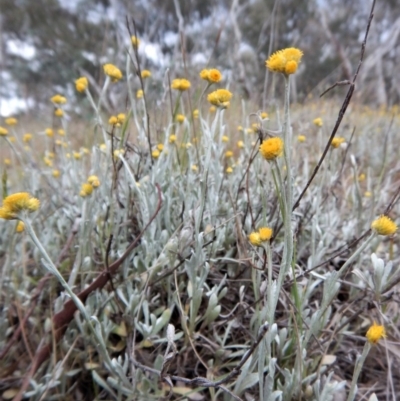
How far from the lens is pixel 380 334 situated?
1.68 feet

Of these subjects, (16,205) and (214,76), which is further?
(214,76)

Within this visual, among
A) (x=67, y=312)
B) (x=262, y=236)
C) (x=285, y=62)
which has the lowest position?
(x=67, y=312)

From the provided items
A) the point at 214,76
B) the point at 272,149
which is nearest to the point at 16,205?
the point at 272,149

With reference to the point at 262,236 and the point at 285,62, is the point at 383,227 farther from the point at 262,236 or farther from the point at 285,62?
the point at 285,62

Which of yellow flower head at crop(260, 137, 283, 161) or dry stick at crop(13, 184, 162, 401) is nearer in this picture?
yellow flower head at crop(260, 137, 283, 161)

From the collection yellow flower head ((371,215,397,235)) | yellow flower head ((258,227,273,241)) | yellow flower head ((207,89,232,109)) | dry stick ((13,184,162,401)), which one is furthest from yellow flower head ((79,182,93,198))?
yellow flower head ((371,215,397,235))

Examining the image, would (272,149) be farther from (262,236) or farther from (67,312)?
(67,312)

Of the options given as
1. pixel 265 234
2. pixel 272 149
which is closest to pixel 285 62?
pixel 272 149

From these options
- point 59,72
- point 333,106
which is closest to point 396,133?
point 333,106

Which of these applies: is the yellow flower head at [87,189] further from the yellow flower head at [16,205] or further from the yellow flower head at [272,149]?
the yellow flower head at [272,149]

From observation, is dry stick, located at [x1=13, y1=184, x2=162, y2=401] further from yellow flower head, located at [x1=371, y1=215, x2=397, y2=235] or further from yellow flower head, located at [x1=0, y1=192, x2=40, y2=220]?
yellow flower head, located at [x1=371, y1=215, x2=397, y2=235]

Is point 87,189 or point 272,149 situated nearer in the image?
point 272,149

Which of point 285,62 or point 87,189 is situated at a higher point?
point 285,62

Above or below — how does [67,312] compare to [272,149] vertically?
below
